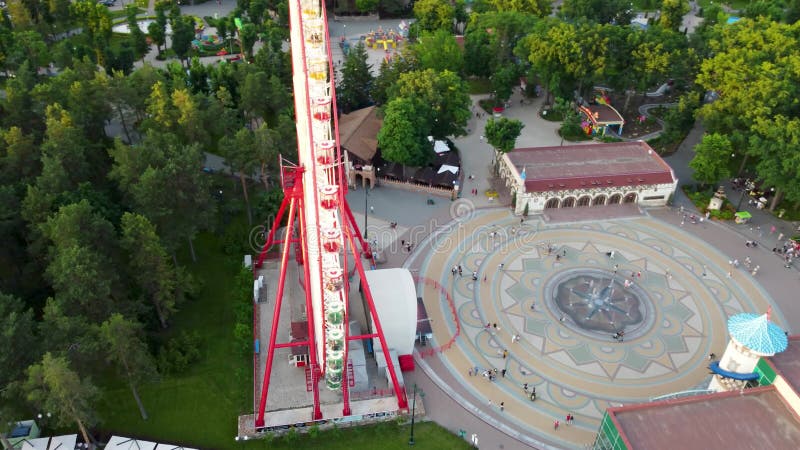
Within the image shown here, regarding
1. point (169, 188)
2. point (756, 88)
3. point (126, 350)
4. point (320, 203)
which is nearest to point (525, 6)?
point (756, 88)

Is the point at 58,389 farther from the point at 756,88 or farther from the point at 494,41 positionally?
the point at 494,41

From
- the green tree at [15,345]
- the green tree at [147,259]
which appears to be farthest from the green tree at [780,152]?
the green tree at [15,345]

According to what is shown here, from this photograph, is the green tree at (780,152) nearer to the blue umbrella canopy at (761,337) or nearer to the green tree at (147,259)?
the blue umbrella canopy at (761,337)

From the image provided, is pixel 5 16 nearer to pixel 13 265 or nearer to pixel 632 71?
pixel 13 265

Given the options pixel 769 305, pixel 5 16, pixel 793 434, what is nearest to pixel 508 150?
pixel 769 305

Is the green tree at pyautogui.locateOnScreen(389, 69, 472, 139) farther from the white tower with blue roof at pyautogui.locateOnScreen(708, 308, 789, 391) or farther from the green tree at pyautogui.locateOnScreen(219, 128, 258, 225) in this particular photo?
the white tower with blue roof at pyautogui.locateOnScreen(708, 308, 789, 391)
